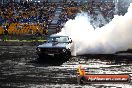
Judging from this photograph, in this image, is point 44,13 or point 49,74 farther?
point 44,13

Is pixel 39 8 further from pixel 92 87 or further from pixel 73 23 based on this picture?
pixel 92 87

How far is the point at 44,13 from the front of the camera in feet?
154

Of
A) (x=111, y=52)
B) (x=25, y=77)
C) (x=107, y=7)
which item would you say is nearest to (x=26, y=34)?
(x=107, y=7)

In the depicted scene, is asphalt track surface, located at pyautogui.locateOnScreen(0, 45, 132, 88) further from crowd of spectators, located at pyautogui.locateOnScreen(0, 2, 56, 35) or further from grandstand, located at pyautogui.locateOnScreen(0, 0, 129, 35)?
crowd of spectators, located at pyautogui.locateOnScreen(0, 2, 56, 35)

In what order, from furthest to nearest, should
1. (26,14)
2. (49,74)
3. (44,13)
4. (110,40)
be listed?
(44,13), (26,14), (110,40), (49,74)

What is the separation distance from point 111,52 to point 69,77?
9848 millimetres

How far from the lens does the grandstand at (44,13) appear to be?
42369 mm

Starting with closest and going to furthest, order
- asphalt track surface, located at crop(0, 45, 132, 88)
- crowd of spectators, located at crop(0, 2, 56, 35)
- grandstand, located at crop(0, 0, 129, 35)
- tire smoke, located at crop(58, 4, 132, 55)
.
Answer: asphalt track surface, located at crop(0, 45, 132, 88)
tire smoke, located at crop(58, 4, 132, 55)
grandstand, located at crop(0, 0, 129, 35)
crowd of spectators, located at crop(0, 2, 56, 35)

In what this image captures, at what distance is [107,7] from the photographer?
47.0m

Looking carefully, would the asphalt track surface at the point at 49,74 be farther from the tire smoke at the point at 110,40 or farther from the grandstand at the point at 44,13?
the grandstand at the point at 44,13

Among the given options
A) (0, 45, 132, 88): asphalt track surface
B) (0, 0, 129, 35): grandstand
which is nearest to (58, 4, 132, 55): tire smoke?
(0, 45, 132, 88): asphalt track surface

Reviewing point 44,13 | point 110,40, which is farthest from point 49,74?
point 44,13

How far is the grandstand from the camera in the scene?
42.4 m

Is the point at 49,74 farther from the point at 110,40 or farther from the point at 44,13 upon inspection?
the point at 44,13
